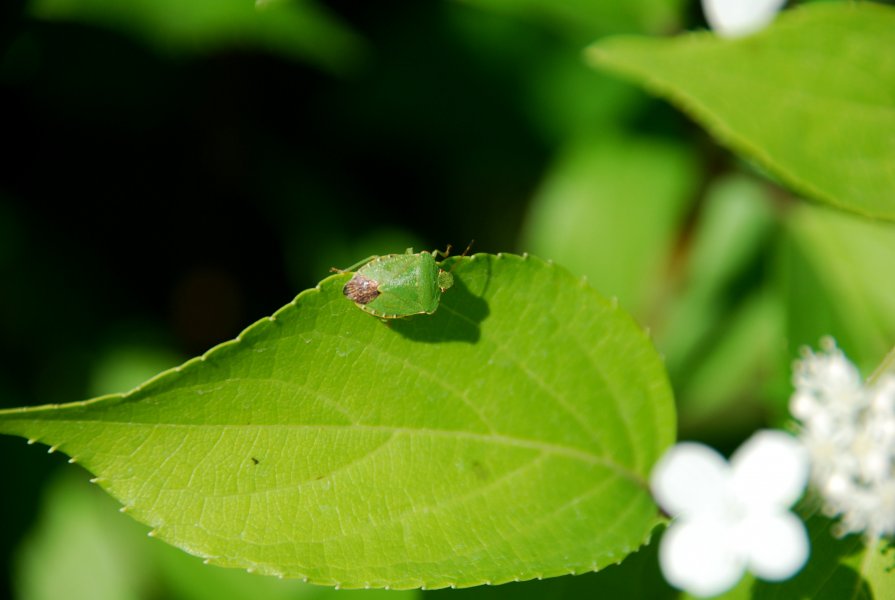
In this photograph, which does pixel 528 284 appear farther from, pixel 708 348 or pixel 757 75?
pixel 708 348

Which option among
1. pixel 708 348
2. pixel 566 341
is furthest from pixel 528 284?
pixel 708 348

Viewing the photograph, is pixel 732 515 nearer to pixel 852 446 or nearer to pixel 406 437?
pixel 852 446

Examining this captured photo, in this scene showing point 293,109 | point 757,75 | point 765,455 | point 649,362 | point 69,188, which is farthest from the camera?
point 293,109

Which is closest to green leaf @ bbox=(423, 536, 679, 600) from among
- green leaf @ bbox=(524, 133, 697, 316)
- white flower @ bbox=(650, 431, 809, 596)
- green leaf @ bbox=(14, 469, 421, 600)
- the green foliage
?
white flower @ bbox=(650, 431, 809, 596)

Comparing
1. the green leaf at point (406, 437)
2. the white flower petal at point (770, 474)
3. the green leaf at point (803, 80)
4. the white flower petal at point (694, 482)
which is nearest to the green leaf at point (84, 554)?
the green leaf at point (406, 437)

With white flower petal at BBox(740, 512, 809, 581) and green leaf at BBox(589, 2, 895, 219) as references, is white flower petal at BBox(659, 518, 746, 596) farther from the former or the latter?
green leaf at BBox(589, 2, 895, 219)

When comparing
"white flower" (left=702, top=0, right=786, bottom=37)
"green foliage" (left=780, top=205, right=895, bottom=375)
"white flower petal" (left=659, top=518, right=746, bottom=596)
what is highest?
"white flower" (left=702, top=0, right=786, bottom=37)

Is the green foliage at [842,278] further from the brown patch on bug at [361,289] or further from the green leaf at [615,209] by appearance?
the brown patch on bug at [361,289]
